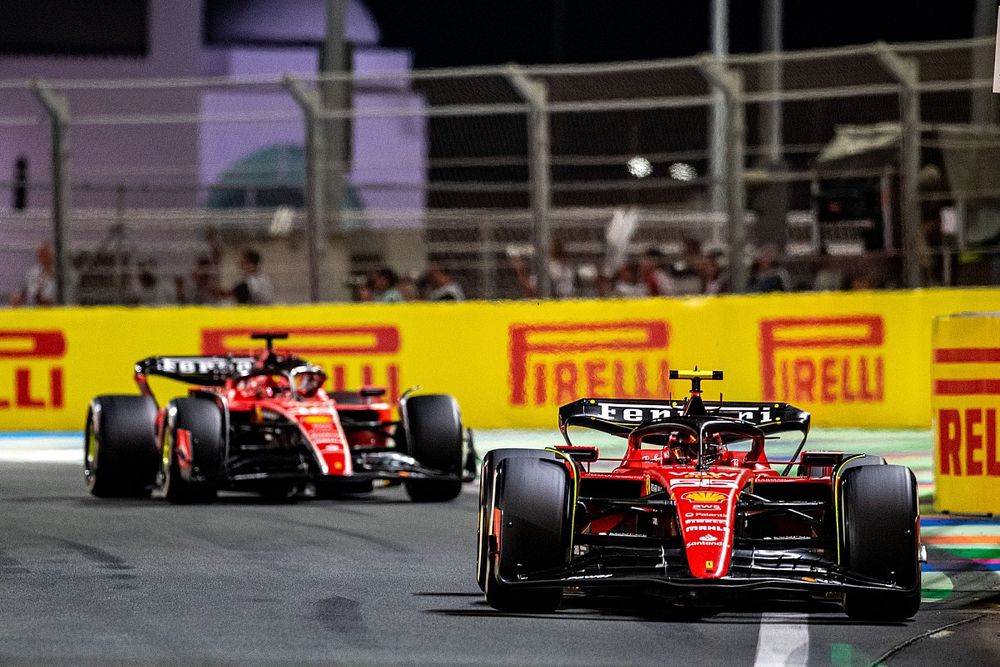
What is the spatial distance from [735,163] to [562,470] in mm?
9864

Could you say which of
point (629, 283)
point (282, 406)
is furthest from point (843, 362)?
point (282, 406)

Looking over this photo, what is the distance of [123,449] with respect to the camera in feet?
43.5

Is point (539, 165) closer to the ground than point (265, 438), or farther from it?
farther from it

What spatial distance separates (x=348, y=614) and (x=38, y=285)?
12.7 meters

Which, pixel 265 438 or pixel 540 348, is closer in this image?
pixel 265 438

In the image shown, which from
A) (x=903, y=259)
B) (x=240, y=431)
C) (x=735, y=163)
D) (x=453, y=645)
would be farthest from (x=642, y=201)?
(x=453, y=645)

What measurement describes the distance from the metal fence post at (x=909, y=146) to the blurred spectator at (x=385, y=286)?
179 inches

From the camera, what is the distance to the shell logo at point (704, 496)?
7812mm

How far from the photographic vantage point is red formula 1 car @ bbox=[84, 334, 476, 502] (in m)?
12.7

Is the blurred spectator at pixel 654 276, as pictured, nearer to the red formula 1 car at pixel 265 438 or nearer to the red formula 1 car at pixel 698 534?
the red formula 1 car at pixel 265 438

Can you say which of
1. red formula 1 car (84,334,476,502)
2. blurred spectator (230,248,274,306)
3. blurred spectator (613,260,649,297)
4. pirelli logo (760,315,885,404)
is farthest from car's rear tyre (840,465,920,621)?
blurred spectator (230,248,274,306)

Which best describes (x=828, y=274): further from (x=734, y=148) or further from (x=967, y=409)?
(x=967, y=409)

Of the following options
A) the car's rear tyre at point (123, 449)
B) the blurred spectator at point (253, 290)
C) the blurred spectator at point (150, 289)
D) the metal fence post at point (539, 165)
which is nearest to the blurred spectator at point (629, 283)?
the metal fence post at point (539, 165)

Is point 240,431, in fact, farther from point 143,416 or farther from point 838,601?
point 838,601
